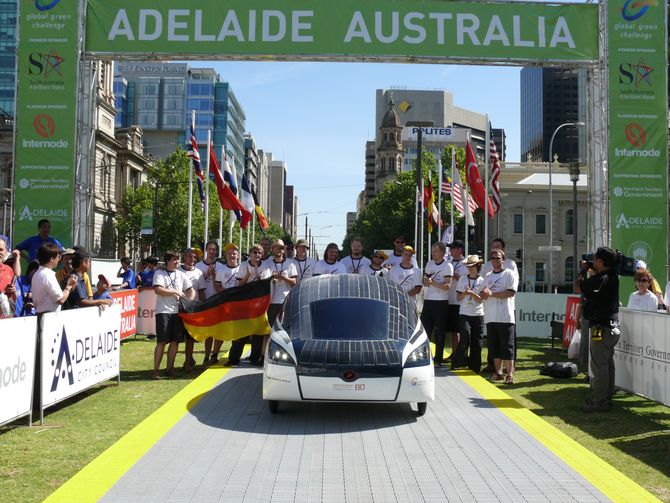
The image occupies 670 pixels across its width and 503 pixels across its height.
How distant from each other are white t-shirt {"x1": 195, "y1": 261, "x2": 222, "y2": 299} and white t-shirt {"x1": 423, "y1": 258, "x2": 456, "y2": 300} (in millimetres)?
3723

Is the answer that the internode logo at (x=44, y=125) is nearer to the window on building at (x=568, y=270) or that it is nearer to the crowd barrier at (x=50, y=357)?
the crowd barrier at (x=50, y=357)

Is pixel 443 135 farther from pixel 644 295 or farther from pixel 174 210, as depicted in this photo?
pixel 644 295

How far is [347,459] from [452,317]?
6.65 metres

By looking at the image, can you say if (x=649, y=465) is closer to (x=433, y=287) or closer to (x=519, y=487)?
(x=519, y=487)

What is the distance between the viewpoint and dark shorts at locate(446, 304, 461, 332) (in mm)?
12578

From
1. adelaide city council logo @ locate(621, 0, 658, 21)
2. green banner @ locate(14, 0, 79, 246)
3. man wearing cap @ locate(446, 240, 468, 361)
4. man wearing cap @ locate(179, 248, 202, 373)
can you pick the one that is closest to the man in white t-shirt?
man wearing cap @ locate(179, 248, 202, 373)

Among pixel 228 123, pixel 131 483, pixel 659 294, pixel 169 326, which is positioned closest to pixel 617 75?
pixel 659 294

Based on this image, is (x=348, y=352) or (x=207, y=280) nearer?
(x=348, y=352)

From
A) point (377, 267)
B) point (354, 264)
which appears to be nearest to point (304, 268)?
point (354, 264)

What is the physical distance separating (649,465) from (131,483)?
4.49 meters

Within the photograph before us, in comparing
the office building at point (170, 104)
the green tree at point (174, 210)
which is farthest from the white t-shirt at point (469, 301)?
the office building at point (170, 104)

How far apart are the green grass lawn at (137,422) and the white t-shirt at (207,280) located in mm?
1769

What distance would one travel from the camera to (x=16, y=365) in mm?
7047

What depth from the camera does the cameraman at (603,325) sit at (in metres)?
8.80
